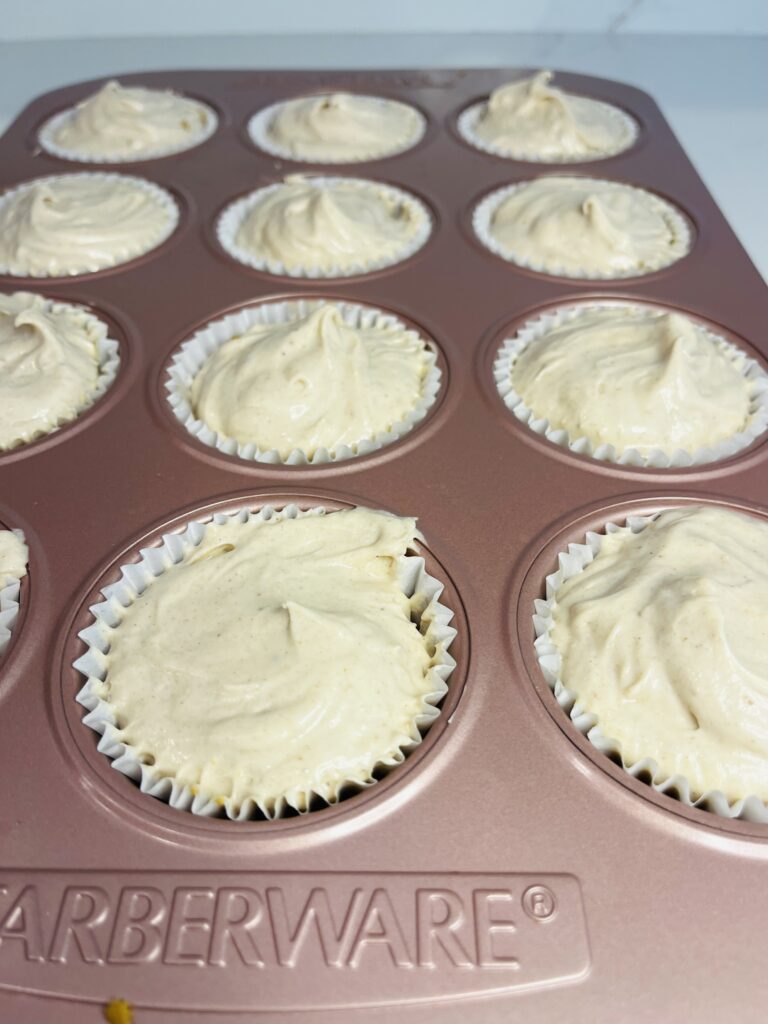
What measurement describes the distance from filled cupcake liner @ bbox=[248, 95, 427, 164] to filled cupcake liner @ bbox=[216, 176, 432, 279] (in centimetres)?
13

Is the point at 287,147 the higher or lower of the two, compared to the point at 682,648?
higher

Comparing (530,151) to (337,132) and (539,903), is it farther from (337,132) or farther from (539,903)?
(539,903)

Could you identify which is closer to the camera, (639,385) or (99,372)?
(639,385)

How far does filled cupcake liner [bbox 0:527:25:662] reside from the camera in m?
1.22

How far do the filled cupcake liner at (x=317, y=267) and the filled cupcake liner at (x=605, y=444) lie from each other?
17.2 inches

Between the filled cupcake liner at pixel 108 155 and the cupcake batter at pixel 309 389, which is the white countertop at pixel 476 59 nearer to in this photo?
the filled cupcake liner at pixel 108 155

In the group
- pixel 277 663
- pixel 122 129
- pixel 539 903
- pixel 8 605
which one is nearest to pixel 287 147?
pixel 122 129

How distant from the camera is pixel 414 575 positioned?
1317mm

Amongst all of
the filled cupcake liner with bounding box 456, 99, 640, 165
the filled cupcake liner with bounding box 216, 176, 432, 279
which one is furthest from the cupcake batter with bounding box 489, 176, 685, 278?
the filled cupcake liner with bounding box 456, 99, 640, 165

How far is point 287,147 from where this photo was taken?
2553 millimetres

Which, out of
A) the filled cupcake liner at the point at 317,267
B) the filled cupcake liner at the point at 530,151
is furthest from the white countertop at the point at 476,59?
the filled cupcake liner at the point at 317,267

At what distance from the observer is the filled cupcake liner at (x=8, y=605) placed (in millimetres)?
1219

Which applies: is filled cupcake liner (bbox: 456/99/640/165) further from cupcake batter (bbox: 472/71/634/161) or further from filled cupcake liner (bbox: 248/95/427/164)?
filled cupcake liner (bbox: 248/95/427/164)

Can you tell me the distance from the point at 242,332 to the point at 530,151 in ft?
4.11
